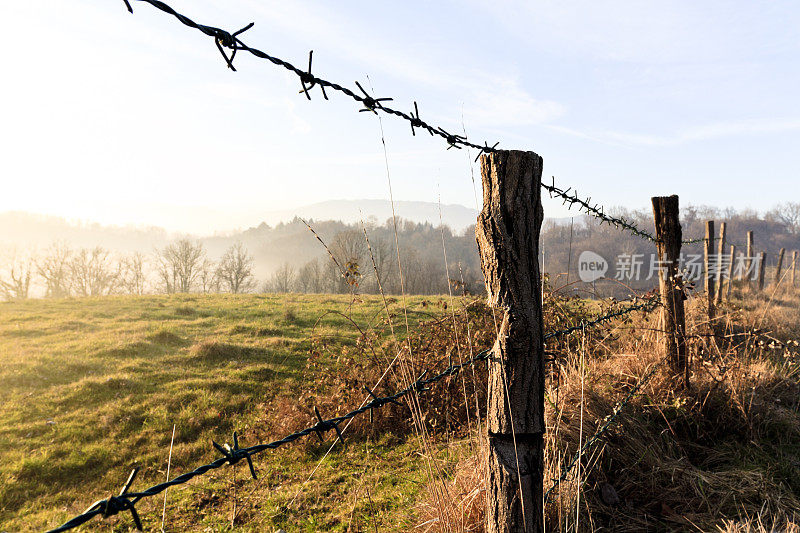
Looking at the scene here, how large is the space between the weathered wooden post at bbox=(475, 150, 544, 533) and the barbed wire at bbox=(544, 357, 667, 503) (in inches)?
25.5

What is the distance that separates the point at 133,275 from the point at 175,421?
177 feet

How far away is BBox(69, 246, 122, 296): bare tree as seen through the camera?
159 feet

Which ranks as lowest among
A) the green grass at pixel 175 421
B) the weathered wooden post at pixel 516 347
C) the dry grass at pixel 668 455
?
the green grass at pixel 175 421

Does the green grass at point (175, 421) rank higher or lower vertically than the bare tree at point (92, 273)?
lower

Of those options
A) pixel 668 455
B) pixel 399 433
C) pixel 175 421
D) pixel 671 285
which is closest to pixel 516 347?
pixel 668 455

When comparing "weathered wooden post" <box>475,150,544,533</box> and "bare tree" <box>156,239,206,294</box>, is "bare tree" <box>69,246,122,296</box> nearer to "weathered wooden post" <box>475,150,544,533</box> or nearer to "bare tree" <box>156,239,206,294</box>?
"bare tree" <box>156,239,206,294</box>

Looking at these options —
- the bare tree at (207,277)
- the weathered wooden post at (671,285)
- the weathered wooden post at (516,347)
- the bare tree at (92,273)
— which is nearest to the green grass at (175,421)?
the weathered wooden post at (516,347)

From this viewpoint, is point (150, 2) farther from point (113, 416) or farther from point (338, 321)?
point (338, 321)

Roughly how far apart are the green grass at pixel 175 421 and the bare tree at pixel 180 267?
35.2 metres

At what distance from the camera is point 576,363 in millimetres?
4270

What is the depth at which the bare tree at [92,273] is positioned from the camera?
48469 millimetres

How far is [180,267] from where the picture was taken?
5103cm

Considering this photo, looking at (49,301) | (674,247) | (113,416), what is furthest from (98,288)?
(674,247)

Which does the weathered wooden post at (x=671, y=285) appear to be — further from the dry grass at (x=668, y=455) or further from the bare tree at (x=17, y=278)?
the bare tree at (x=17, y=278)
